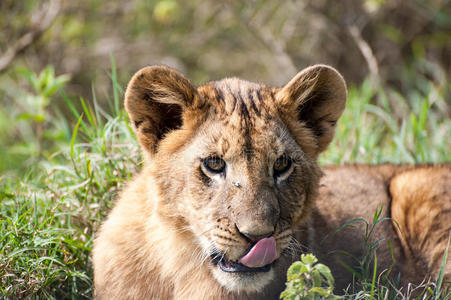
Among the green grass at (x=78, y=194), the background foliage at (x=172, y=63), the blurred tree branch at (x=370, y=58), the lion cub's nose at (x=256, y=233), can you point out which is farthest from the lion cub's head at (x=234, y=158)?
the blurred tree branch at (x=370, y=58)

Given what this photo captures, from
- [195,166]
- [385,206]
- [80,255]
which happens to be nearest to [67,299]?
[80,255]

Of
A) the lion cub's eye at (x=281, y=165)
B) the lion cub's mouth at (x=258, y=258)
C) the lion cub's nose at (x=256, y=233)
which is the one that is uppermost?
the lion cub's eye at (x=281, y=165)

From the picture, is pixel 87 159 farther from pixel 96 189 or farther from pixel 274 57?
pixel 274 57

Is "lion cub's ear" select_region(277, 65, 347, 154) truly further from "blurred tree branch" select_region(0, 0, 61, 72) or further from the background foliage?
"blurred tree branch" select_region(0, 0, 61, 72)

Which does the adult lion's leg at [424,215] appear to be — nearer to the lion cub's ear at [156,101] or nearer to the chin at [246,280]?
the chin at [246,280]

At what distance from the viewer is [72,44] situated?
1048 cm

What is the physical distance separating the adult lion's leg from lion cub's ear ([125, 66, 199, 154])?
2191 millimetres

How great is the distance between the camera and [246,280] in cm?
369

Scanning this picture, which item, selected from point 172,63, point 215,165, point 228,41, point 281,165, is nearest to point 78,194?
point 215,165

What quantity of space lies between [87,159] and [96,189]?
287 mm

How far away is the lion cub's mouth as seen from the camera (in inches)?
140

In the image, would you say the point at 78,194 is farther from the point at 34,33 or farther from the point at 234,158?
the point at 34,33

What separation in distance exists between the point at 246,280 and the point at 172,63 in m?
8.09

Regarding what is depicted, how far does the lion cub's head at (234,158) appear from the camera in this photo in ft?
12.0
